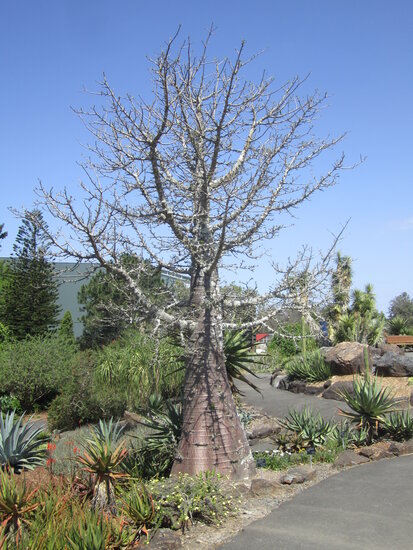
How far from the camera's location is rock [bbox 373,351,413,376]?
48.3 feet

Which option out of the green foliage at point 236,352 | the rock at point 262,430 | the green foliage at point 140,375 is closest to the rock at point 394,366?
the green foliage at point 140,375

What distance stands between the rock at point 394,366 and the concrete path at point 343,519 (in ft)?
27.4

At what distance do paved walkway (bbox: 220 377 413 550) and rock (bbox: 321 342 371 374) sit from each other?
7775mm

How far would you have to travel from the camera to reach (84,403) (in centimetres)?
1416

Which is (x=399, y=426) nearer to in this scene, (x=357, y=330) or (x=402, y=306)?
(x=357, y=330)

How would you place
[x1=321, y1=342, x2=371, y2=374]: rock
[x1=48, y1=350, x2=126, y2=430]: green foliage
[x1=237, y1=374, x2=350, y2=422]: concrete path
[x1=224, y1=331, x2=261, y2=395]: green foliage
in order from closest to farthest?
[x1=224, y1=331, x2=261, y2=395]: green foliage < [x1=237, y1=374, x2=350, y2=422]: concrete path < [x1=48, y1=350, x2=126, y2=430]: green foliage < [x1=321, y1=342, x2=371, y2=374]: rock

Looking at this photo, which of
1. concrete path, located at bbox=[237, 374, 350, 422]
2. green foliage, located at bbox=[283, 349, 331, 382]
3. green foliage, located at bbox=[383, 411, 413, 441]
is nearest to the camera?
green foliage, located at bbox=[383, 411, 413, 441]

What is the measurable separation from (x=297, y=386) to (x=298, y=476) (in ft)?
29.6

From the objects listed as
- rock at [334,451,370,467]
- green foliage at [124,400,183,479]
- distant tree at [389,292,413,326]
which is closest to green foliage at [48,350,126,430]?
green foliage at [124,400,183,479]

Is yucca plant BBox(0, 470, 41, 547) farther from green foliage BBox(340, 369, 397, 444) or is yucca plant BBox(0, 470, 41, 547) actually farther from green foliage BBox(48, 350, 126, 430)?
green foliage BBox(48, 350, 126, 430)

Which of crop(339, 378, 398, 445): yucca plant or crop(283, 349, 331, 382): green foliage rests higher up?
crop(283, 349, 331, 382): green foliage

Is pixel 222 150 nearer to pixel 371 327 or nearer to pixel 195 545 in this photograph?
pixel 195 545

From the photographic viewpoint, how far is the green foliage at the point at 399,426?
843 centimetres

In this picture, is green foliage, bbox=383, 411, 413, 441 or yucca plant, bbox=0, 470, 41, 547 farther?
green foliage, bbox=383, 411, 413, 441
